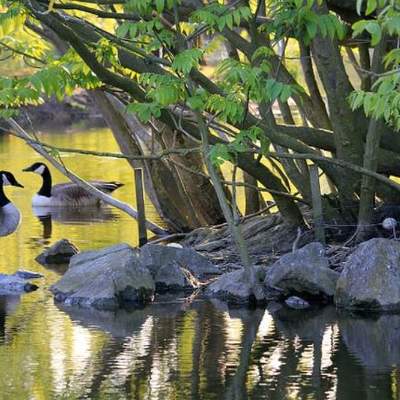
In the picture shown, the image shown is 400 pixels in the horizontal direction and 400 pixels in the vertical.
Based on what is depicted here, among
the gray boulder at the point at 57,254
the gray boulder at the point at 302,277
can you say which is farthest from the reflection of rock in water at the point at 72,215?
the gray boulder at the point at 302,277

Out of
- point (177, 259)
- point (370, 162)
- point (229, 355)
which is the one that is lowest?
point (229, 355)

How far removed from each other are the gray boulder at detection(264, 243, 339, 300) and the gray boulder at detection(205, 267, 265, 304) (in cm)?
19

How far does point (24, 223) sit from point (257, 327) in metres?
10.2

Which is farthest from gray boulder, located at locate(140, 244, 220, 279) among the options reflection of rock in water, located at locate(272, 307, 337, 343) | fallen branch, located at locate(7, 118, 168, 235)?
fallen branch, located at locate(7, 118, 168, 235)

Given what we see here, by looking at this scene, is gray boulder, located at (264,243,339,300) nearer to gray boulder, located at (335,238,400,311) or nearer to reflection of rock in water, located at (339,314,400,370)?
gray boulder, located at (335,238,400,311)

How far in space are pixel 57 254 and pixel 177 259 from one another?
257cm

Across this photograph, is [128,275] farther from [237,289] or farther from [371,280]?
[371,280]

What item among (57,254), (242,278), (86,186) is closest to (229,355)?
(242,278)

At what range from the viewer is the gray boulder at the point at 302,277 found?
13.4m

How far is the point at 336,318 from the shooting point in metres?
12.7

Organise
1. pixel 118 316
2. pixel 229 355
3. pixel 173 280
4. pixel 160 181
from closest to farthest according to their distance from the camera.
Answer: pixel 229 355
pixel 118 316
pixel 173 280
pixel 160 181

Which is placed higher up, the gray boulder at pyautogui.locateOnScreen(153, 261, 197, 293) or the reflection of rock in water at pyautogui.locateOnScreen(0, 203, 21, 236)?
the reflection of rock in water at pyautogui.locateOnScreen(0, 203, 21, 236)

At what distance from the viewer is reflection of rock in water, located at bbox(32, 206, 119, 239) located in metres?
22.0

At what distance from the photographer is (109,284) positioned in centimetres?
1364
